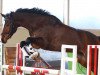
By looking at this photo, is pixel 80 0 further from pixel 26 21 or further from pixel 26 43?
pixel 26 43

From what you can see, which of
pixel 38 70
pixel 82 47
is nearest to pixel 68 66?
pixel 82 47

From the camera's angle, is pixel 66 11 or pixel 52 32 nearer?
pixel 52 32

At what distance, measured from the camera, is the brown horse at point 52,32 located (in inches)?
138

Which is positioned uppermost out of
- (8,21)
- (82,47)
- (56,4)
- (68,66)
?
(56,4)

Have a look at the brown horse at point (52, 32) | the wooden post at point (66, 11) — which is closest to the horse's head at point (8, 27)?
the brown horse at point (52, 32)

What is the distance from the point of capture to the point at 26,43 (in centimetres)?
328

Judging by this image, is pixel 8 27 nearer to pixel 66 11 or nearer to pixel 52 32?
pixel 52 32

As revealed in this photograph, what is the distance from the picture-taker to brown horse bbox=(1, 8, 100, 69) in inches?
138

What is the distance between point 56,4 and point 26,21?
179 centimetres

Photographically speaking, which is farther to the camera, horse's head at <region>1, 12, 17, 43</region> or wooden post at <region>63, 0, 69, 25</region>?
wooden post at <region>63, 0, 69, 25</region>

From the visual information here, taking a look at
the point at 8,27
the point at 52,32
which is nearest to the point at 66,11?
the point at 52,32

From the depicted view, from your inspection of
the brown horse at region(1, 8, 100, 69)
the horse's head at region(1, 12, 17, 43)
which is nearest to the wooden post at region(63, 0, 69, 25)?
the brown horse at region(1, 8, 100, 69)

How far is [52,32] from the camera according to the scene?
139 inches

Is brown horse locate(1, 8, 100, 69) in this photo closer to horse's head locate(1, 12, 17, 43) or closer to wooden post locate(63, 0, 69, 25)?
horse's head locate(1, 12, 17, 43)
